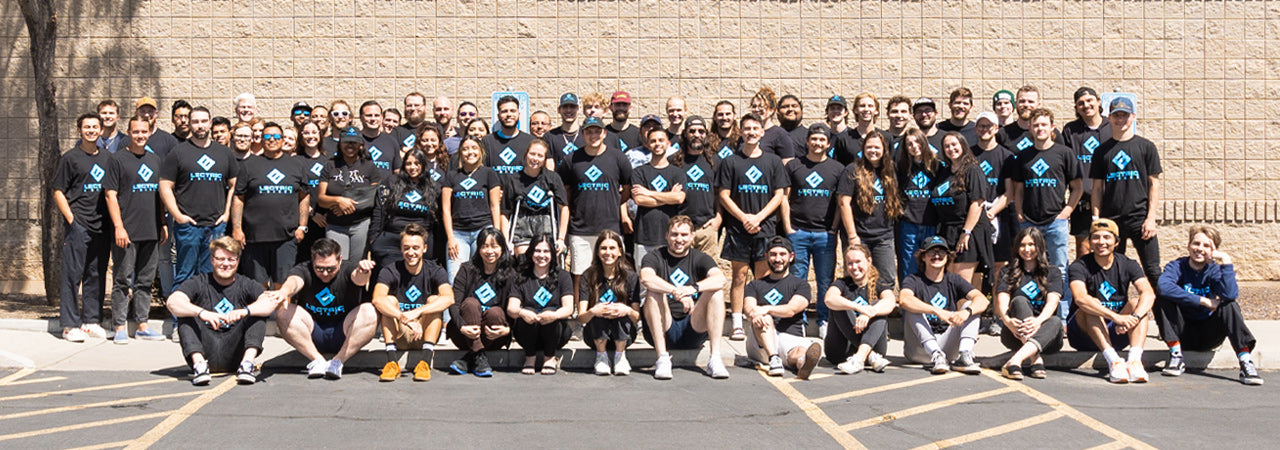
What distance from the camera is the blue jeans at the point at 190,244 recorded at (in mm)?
9578

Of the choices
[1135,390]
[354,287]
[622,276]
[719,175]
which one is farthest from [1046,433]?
[354,287]

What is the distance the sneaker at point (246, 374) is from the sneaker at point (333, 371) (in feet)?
1.50

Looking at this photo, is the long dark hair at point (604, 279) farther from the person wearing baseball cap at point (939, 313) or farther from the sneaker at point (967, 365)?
the sneaker at point (967, 365)

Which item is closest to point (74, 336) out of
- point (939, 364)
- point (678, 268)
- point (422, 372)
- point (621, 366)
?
point (422, 372)

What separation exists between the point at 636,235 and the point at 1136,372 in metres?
3.87

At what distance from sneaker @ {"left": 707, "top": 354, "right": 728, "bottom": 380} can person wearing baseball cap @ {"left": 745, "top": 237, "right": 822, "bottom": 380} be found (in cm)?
32

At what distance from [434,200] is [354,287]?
55.3 inches

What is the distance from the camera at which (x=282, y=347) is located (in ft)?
30.3

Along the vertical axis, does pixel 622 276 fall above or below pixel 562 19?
below

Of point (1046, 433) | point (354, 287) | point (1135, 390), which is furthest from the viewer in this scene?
point (354, 287)

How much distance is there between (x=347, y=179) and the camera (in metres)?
9.69

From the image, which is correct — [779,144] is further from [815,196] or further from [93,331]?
[93,331]

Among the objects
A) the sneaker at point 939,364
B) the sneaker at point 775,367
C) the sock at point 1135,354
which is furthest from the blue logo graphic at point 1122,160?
the sneaker at point 775,367

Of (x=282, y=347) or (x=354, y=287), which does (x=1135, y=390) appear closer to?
(x=354, y=287)
